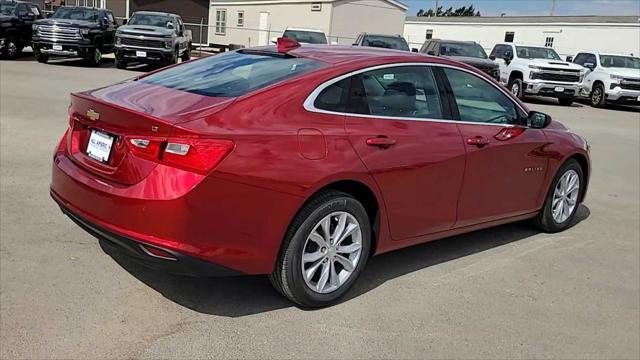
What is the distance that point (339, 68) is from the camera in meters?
4.01

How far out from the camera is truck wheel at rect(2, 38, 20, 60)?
800 inches

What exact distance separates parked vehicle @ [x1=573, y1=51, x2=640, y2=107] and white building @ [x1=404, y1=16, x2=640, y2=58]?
13983 mm

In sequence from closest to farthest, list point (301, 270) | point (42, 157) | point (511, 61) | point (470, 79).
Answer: point (301, 270), point (470, 79), point (42, 157), point (511, 61)

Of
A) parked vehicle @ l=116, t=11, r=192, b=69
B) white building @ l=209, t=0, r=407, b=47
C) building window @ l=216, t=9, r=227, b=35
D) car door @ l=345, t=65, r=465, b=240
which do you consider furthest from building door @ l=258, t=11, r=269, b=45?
car door @ l=345, t=65, r=465, b=240

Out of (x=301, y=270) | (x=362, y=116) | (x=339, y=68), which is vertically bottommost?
(x=301, y=270)

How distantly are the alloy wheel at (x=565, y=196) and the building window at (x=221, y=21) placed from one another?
128 feet

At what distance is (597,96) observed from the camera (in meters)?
21.5

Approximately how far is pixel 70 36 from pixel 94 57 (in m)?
1.17

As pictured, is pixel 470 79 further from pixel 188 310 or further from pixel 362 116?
pixel 188 310

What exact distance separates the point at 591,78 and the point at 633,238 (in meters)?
17.7

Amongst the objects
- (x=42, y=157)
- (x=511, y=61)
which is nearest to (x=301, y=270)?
(x=42, y=157)

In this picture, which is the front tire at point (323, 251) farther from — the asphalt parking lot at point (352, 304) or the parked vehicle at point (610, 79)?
the parked vehicle at point (610, 79)

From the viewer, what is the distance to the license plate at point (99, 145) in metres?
3.56

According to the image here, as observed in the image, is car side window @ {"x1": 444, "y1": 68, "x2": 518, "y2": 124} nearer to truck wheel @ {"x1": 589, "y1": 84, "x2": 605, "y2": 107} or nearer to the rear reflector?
the rear reflector
